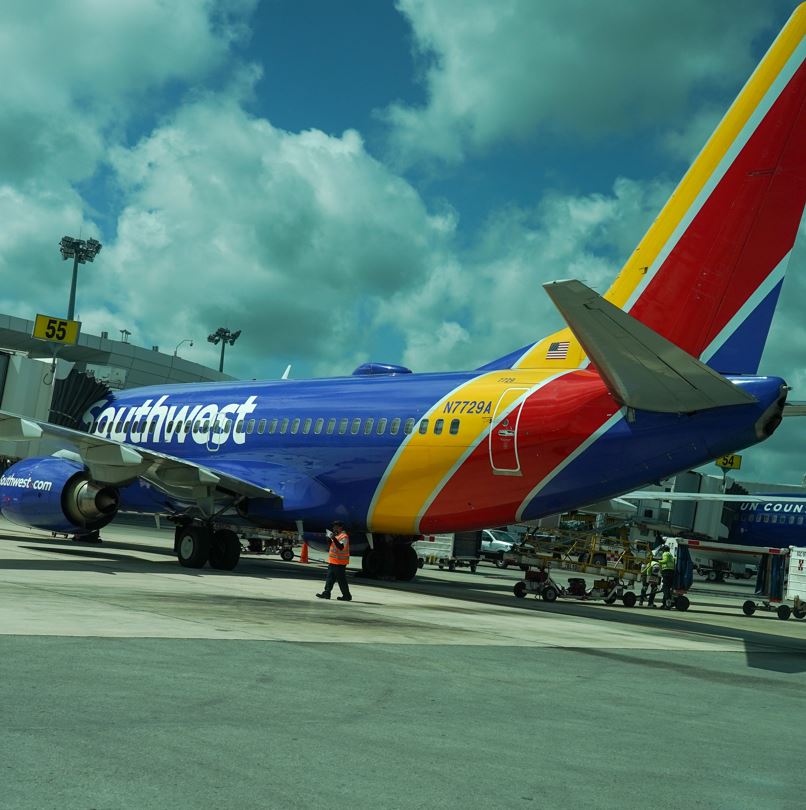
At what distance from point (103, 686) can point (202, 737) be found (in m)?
1.61

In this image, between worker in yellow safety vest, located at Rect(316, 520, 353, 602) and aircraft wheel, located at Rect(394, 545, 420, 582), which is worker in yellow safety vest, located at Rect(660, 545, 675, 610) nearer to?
aircraft wheel, located at Rect(394, 545, 420, 582)

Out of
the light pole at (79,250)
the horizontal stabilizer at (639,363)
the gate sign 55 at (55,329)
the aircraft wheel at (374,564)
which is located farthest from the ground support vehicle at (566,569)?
the light pole at (79,250)

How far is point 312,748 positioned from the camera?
6.10 m

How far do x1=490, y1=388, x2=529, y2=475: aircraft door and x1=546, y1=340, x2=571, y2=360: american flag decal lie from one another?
146 cm

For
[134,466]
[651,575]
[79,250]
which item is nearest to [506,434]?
[134,466]

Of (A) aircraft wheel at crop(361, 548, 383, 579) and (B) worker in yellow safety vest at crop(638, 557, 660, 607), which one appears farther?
(B) worker in yellow safety vest at crop(638, 557, 660, 607)

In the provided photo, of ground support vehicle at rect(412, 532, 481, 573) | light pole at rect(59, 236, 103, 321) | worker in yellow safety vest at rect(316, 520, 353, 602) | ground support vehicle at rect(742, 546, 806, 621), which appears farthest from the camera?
light pole at rect(59, 236, 103, 321)

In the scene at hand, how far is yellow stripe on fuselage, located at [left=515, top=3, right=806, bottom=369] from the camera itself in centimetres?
1612

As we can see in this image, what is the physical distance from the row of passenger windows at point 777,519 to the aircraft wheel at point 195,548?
3753cm

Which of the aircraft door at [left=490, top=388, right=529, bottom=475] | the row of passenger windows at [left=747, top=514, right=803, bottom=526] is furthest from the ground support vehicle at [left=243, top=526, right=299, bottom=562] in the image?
the row of passenger windows at [left=747, top=514, right=803, bottom=526]

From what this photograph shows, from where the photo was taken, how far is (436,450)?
1969 cm

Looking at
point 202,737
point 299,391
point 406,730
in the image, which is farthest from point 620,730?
point 299,391

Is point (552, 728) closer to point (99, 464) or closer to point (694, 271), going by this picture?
point (694, 271)

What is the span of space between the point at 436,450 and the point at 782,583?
1341 cm
